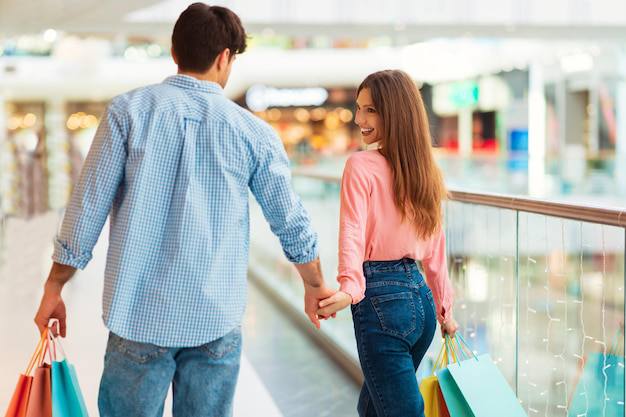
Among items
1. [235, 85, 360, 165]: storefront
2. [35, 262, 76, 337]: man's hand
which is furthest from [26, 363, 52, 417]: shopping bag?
[235, 85, 360, 165]: storefront

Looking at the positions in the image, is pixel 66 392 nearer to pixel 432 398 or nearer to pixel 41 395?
pixel 41 395

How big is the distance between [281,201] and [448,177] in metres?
19.7

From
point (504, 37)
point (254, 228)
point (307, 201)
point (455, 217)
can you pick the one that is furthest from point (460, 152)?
point (455, 217)

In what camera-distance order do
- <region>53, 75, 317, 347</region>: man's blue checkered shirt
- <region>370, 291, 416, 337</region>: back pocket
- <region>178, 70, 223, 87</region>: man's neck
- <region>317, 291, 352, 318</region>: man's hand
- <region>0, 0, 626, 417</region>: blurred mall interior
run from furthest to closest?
<region>0, 0, 626, 417</region>: blurred mall interior → <region>370, 291, 416, 337</region>: back pocket → <region>317, 291, 352, 318</region>: man's hand → <region>178, 70, 223, 87</region>: man's neck → <region>53, 75, 317, 347</region>: man's blue checkered shirt

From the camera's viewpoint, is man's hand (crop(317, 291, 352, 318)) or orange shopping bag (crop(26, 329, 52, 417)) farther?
man's hand (crop(317, 291, 352, 318))

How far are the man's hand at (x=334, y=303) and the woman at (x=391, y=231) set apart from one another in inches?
2.3

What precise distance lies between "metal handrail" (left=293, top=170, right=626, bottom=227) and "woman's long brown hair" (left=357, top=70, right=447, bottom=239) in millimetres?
424

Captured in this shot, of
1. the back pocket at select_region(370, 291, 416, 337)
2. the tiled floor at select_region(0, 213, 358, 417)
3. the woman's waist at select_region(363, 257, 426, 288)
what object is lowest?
the tiled floor at select_region(0, 213, 358, 417)

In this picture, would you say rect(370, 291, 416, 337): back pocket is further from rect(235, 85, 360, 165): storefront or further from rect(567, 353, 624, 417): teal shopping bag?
rect(235, 85, 360, 165): storefront

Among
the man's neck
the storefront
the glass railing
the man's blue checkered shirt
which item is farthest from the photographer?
the storefront

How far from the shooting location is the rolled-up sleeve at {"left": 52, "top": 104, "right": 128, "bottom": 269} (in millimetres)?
2141

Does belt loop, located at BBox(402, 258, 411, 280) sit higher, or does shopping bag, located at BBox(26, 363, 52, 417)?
belt loop, located at BBox(402, 258, 411, 280)

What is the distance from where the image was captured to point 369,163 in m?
2.54

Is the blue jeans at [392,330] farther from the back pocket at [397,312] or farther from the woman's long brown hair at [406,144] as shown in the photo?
the woman's long brown hair at [406,144]
